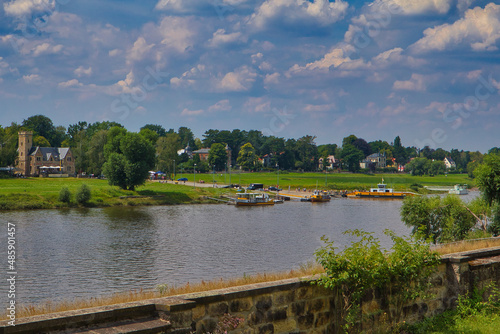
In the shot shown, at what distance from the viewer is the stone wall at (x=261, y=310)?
6.80 meters

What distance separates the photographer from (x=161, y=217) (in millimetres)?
68500

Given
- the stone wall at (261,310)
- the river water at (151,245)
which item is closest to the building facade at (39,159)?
the river water at (151,245)

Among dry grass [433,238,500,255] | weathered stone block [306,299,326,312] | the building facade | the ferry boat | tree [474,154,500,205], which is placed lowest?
the ferry boat

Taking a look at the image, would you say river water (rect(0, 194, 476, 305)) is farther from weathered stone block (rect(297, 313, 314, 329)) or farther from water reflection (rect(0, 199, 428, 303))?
weathered stone block (rect(297, 313, 314, 329))

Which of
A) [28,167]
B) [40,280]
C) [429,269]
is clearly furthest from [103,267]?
[28,167]

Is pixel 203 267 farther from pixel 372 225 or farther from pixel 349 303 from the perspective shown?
pixel 372 225

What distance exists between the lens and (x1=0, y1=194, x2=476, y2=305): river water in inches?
1240

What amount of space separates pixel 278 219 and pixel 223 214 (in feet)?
33.7

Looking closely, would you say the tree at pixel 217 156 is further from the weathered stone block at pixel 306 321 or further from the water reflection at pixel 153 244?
the weathered stone block at pixel 306 321

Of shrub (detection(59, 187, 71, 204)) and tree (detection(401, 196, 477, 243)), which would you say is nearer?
tree (detection(401, 196, 477, 243))

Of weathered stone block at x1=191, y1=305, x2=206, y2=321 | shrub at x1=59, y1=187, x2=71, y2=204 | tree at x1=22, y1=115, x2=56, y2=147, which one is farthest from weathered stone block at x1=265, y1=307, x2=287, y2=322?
tree at x1=22, y1=115, x2=56, y2=147

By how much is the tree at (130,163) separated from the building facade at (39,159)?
176 feet

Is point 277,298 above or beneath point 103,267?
above

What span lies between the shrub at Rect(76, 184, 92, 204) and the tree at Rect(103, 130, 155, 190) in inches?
470
